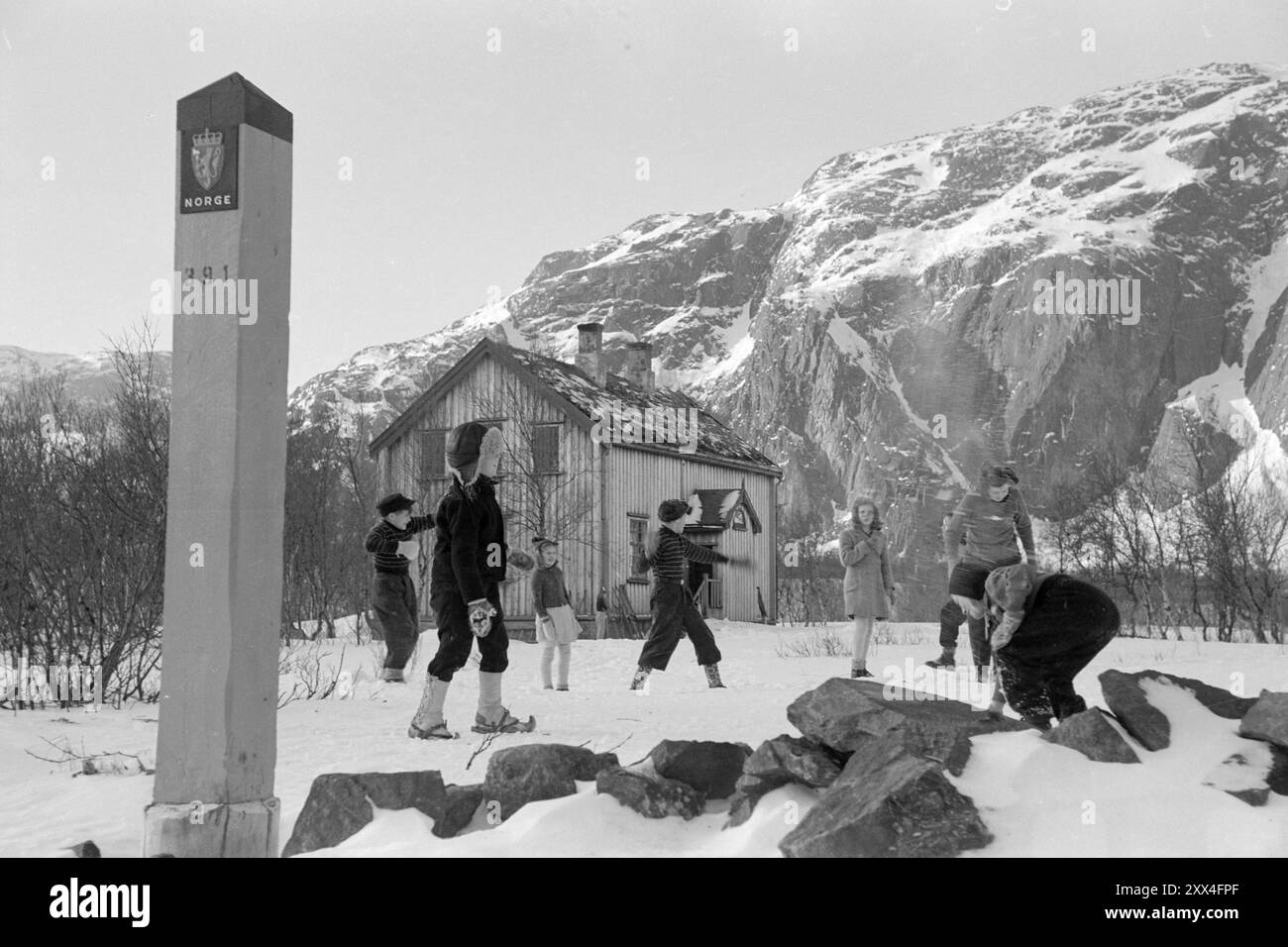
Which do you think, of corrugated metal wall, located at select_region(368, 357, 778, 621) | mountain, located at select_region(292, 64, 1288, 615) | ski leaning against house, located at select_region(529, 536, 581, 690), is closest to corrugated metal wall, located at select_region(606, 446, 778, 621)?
corrugated metal wall, located at select_region(368, 357, 778, 621)

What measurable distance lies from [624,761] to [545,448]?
64.0ft

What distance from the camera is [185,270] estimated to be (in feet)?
14.2

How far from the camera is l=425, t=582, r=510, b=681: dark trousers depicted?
728cm

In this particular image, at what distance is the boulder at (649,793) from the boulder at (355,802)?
65cm

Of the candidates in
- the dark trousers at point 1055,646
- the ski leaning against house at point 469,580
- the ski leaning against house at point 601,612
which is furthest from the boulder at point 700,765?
the ski leaning against house at point 601,612

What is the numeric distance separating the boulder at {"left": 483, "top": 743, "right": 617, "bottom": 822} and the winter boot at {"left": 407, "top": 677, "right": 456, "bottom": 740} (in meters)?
2.29

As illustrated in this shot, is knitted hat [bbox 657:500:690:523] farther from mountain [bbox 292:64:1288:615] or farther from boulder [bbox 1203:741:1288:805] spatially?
mountain [bbox 292:64:1288:615]

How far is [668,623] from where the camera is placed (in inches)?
424

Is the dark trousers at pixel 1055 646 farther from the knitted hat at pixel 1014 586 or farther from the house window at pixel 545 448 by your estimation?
the house window at pixel 545 448

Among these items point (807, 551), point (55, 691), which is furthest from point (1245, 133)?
point (55, 691)

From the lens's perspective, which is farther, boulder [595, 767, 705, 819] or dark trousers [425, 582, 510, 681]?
dark trousers [425, 582, 510, 681]

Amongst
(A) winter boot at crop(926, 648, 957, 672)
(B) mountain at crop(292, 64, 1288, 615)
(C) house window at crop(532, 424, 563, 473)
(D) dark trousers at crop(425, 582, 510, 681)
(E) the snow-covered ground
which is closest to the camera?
(E) the snow-covered ground
